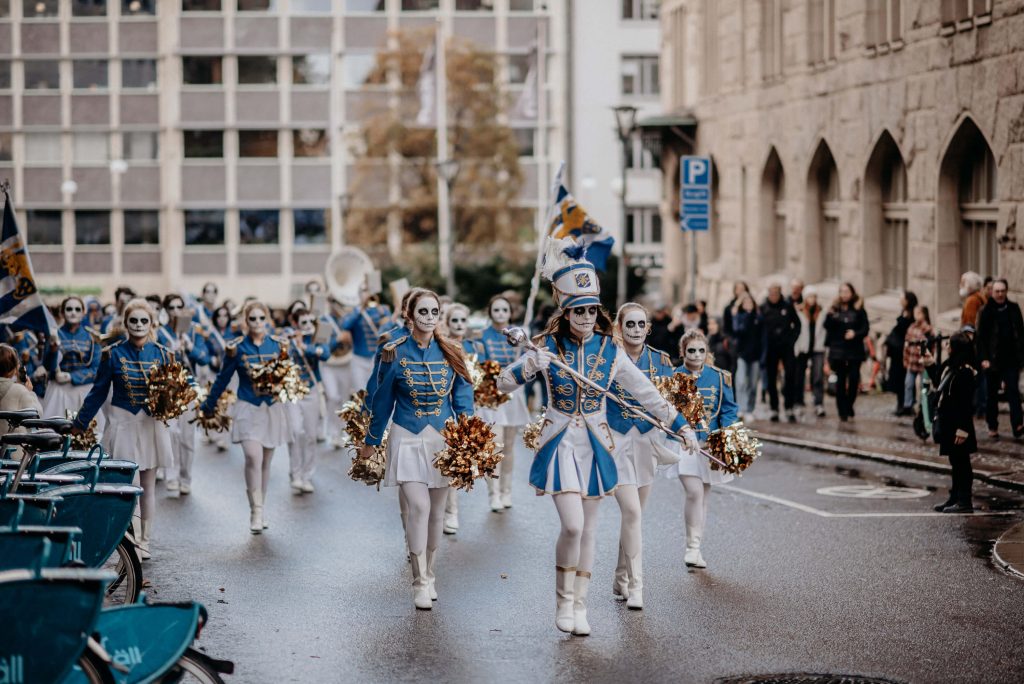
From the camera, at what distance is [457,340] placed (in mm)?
14797

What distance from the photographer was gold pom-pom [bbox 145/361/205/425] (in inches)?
539

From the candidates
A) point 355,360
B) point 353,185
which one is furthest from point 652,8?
point 355,360

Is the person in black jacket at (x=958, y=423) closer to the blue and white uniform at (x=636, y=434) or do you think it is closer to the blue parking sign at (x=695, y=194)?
the blue and white uniform at (x=636, y=434)

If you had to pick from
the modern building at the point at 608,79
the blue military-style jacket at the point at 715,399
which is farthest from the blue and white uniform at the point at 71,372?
the modern building at the point at 608,79

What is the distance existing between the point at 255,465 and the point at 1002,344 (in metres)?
9.57

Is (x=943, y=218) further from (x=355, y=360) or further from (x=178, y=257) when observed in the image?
(x=178, y=257)

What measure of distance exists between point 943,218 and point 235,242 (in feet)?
146

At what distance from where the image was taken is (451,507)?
1493 centimetres

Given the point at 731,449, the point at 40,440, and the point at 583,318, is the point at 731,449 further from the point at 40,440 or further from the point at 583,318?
the point at 40,440

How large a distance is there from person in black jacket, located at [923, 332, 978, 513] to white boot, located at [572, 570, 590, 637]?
19.2 feet

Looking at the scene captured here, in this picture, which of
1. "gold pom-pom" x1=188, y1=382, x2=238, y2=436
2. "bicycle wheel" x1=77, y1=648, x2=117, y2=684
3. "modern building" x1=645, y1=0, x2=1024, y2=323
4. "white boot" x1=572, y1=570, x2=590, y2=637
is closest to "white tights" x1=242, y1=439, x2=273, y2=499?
"gold pom-pom" x1=188, y1=382, x2=238, y2=436

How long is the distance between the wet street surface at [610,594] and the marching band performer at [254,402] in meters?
0.70

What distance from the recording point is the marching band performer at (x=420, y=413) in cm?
1126

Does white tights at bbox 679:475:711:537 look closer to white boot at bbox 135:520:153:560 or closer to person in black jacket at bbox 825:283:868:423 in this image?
white boot at bbox 135:520:153:560
